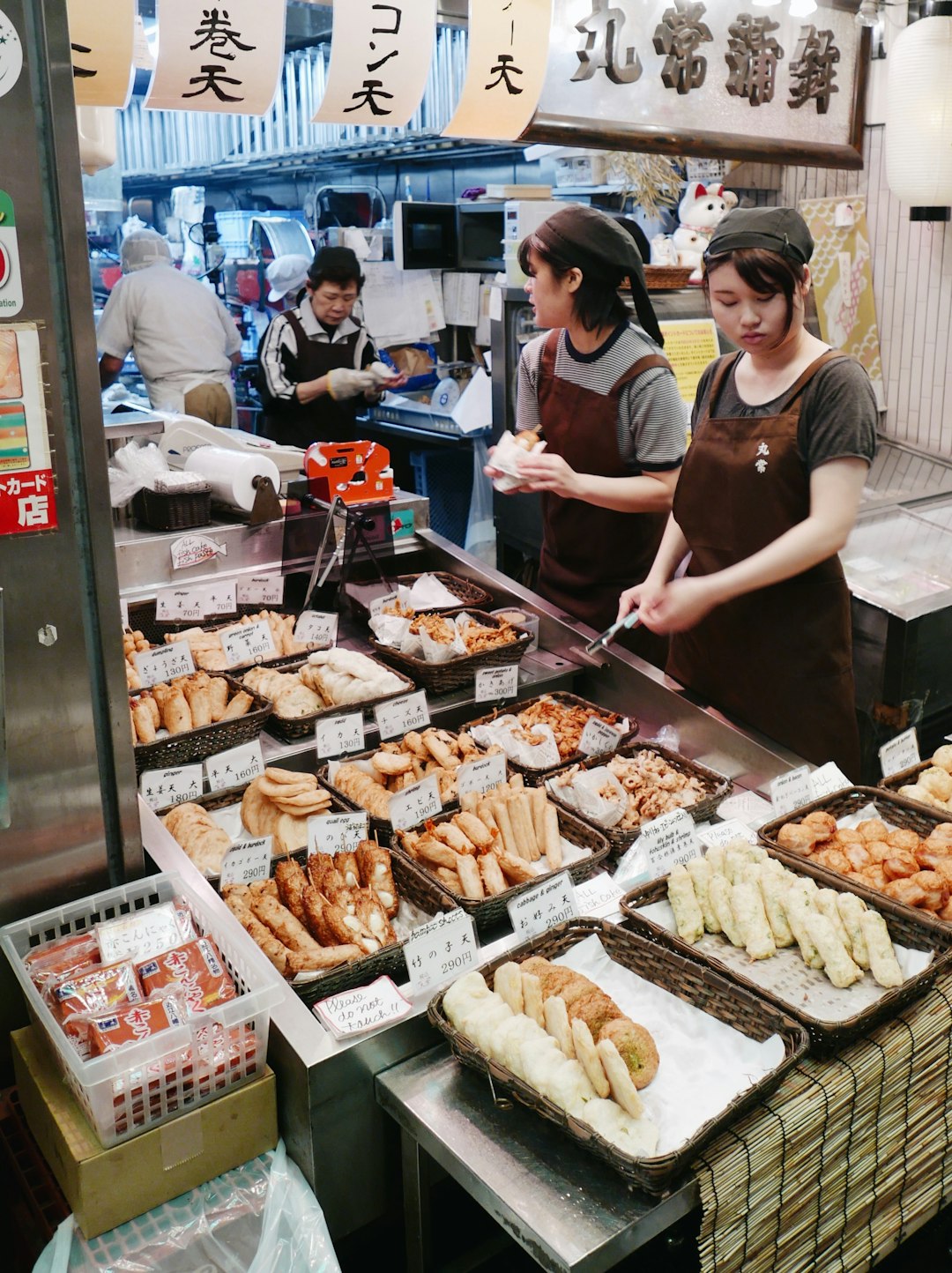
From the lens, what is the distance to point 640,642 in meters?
3.74

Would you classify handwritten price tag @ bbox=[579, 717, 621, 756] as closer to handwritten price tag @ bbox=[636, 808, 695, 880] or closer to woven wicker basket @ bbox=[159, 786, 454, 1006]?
handwritten price tag @ bbox=[636, 808, 695, 880]

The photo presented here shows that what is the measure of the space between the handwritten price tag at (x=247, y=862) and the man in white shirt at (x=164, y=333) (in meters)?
5.01

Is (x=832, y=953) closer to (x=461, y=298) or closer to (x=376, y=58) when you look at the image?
(x=376, y=58)

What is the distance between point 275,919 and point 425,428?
5723 millimetres

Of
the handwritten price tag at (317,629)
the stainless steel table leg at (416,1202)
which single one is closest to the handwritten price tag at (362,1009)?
the stainless steel table leg at (416,1202)

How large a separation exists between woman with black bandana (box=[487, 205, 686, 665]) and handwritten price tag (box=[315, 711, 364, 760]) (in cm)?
96

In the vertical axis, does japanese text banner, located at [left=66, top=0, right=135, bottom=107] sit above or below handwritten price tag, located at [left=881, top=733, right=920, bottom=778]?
above

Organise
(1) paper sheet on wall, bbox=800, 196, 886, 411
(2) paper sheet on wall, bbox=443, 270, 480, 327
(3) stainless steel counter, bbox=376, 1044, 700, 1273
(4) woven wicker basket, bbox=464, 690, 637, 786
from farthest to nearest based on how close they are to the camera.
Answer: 1. (2) paper sheet on wall, bbox=443, 270, 480, 327
2. (1) paper sheet on wall, bbox=800, 196, 886, 411
3. (4) woven wicker basket, bbox=464, 690, 637, 786
4. (3) stainless steel counter, bbox=376, 1044, 700, 1273

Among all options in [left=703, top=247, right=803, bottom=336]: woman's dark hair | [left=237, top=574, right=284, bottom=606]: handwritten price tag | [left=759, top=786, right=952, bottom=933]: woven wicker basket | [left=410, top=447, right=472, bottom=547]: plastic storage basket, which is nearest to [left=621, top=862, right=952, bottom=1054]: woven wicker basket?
[left=759, top=786, right=952, bottom=933]: woven wicker basket

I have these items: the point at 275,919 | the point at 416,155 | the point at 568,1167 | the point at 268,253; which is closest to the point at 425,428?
the point at 416,155

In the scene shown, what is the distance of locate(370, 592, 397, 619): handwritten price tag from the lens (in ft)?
10.8

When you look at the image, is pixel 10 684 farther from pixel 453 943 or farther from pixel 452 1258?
pixel 452 1258

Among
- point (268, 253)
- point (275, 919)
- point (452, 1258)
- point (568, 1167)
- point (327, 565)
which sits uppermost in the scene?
point (268, 253)

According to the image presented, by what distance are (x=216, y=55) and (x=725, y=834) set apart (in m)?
2.09
